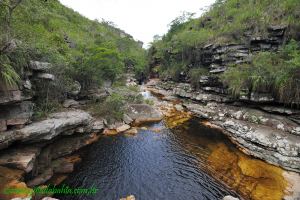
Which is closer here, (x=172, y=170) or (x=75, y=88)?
(x=172, y=170)

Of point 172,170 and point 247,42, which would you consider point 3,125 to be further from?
point 247,42

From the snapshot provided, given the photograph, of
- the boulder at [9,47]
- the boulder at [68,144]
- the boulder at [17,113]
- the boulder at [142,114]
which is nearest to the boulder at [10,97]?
the boulder at [17,113]

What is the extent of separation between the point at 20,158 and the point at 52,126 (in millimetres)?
1987

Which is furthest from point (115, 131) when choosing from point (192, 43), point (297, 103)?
point (192, 43)

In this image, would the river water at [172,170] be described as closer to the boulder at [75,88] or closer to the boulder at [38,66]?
the boulder at [75,88]

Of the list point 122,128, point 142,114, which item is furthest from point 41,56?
point 142,114

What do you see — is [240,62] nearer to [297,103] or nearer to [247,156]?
[297,103]

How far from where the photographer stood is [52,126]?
910cm

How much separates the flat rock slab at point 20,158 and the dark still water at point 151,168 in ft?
6.52

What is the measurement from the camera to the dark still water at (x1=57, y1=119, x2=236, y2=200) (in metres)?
8.23

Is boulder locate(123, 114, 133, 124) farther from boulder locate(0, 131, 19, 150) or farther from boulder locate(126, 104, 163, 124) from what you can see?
boulder locate(0, 131, 19, 150)

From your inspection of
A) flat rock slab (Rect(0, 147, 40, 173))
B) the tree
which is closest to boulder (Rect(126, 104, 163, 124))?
flat rock slab (Rect(0, 147, 40, 173))

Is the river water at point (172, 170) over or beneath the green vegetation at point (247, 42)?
beneath

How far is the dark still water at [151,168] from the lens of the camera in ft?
27.0
